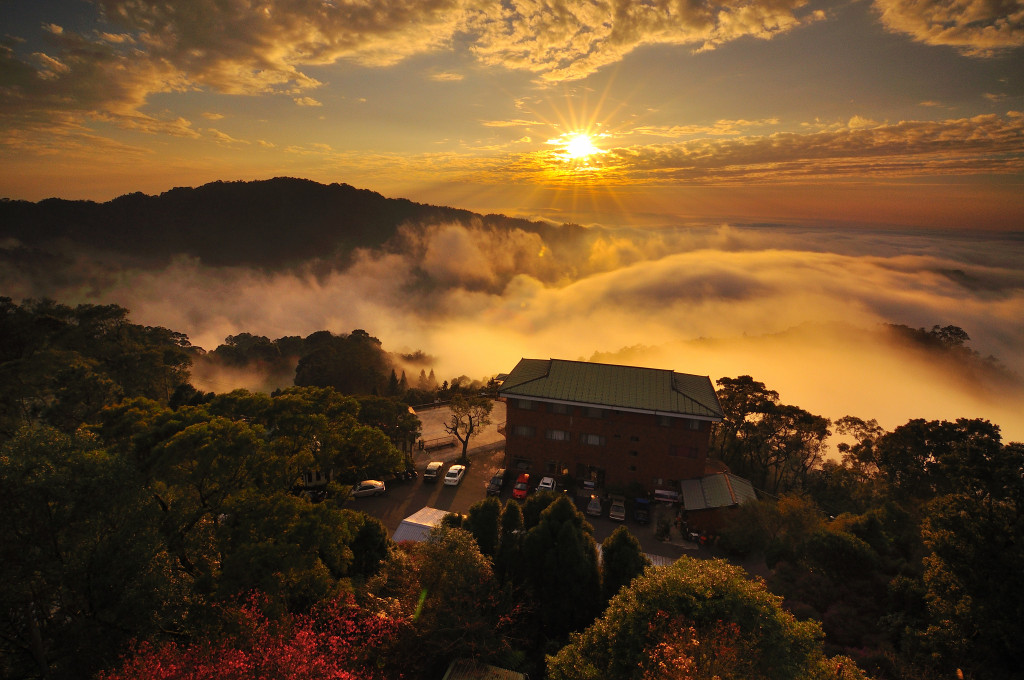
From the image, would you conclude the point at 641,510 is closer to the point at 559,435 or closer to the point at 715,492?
the point at 715,492

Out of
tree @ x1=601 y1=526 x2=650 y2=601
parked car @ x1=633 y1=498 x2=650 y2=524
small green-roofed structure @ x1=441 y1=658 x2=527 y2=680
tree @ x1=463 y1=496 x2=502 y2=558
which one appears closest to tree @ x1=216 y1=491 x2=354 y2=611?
small green-roofed structure @ x1=441 y1=658 x2=527 y2=680

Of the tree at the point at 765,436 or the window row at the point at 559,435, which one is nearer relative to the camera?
the window row at the point at 559,435

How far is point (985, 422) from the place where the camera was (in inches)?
1172

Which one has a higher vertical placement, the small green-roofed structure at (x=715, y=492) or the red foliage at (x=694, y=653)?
the red foliage at (x=694, y=653)

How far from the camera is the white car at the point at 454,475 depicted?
35500 mm

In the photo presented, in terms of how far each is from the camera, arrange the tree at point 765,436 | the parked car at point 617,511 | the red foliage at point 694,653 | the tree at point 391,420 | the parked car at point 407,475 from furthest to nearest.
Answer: the tree at point 765,436
the tree at point 391,420
the parked car at point 407,475
the parked car at point 617,511
the red foliage at point 694,653

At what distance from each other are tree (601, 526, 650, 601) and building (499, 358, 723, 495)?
17121 mm

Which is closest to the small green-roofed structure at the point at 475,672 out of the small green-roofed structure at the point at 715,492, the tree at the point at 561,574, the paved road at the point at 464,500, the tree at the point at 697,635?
the tree at the point at 697,635

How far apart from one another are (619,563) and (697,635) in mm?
7782

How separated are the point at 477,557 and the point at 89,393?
2937 cm

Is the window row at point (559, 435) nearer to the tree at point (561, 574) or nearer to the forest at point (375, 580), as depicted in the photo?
the forest at point (375, 580)

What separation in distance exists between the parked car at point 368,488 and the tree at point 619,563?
1988 cm

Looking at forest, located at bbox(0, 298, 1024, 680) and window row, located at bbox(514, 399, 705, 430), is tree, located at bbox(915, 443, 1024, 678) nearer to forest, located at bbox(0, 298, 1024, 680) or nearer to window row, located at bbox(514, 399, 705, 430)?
forest, located at bbox(0, 298, 1024, 680)

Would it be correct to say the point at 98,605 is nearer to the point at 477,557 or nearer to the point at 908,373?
the point at 477,557
